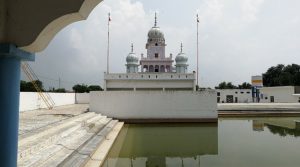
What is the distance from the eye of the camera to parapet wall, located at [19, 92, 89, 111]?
14663 millimetres

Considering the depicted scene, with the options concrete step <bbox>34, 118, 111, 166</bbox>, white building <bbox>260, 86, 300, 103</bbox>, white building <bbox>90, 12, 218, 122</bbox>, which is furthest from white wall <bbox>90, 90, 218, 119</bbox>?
white building <bbox>260, 86, 300, 103</bbox>

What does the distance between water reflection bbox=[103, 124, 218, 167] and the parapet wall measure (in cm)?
539

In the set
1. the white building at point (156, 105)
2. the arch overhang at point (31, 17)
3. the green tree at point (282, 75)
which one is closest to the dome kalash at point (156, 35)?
the white building at point (156, 105)

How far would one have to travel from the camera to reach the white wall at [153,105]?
1537 centimetres

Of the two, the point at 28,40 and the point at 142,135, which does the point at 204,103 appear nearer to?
the point at 142,135

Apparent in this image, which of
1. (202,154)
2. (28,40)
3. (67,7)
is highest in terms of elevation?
(67,7)

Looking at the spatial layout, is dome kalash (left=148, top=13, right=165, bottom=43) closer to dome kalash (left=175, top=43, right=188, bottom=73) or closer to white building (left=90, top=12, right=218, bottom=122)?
dome kalash (left=175, top=43, right=188, bottom=73)

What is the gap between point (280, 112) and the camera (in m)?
20.5

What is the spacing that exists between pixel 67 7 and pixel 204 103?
552 inches

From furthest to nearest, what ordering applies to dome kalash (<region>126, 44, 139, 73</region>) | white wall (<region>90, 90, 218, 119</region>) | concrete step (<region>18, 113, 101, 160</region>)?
dome kalash (<region>126, 44, 139, 73</region>), white wall (<region>90, 90, 218, 119</region>), concrete step (<region>18, 113, 101, 160</region>)

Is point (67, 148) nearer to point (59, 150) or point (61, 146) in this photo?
point (61, 146)

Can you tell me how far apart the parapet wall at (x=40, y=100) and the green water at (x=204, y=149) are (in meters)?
5.35

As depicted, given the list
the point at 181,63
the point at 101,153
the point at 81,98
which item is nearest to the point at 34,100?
the point at 101,153

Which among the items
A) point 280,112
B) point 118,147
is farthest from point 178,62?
point 118,147
